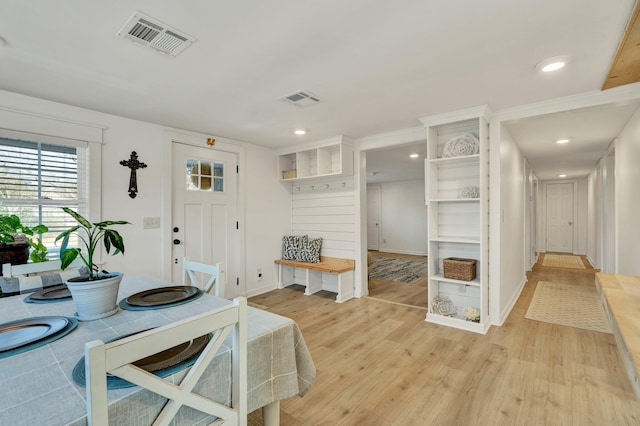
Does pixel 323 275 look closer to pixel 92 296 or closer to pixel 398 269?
pixel 398 269

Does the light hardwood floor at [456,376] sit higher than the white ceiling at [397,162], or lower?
lower

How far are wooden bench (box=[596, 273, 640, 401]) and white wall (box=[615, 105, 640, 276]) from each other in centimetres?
175

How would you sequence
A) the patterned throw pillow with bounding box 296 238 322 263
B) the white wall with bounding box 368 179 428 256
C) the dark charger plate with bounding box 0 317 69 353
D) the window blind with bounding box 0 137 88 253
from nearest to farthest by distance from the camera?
the dark charger plate with bounding box 0 317 69 353
the window blind with bounding box 0 137 88 253
the patterned throw pillow with bounding box 296 238 322 263
the white wall with bounding box 368 179 428 256

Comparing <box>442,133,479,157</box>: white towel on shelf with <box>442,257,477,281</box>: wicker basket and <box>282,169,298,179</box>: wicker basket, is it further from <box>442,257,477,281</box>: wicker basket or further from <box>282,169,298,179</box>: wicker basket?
<box>282,169,298,179</box>: wicker basket

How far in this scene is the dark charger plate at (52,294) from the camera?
5.31 ft

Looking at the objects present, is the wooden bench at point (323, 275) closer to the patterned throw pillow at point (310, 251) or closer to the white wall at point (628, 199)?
the patterned throw pillow at point (310, 251)

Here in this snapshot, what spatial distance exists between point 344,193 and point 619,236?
3145mm

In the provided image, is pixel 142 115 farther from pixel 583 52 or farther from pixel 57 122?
pixel 583 52

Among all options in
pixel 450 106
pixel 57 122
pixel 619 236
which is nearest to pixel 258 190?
pixel 57 122

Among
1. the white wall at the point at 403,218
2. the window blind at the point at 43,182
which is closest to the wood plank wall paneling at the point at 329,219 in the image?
the window blind at the point at 43,182

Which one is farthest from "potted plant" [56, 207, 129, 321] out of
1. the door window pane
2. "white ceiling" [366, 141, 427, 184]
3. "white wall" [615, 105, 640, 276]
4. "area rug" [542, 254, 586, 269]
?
"area rug" [542, 254, 586, 269]

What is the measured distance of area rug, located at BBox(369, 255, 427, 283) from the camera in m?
5.70

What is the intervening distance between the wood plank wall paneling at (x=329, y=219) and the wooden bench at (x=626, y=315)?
3048 mm

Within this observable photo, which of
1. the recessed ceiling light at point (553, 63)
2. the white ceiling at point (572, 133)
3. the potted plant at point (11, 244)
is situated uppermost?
the recessed ceiling light at point (553, 63)
